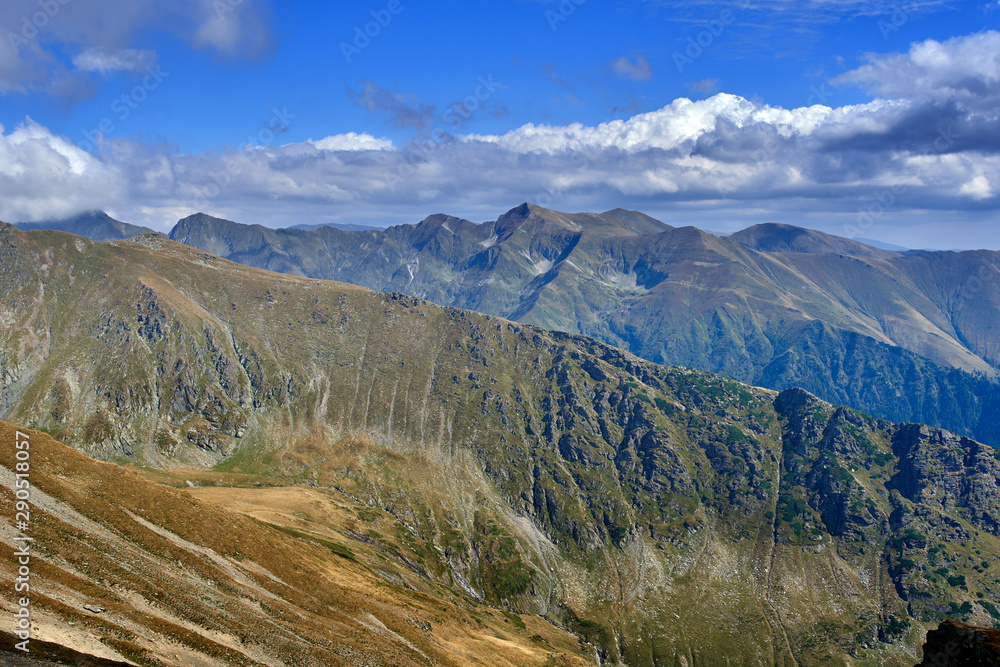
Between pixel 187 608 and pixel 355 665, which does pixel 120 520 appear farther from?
pixel 355 665

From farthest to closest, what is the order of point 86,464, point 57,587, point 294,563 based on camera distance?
point 294,563 → point 86,464 → point 57,587

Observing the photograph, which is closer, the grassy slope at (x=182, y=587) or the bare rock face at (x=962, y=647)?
the grassy slope at (x=182, y=587)

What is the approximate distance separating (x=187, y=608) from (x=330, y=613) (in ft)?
104

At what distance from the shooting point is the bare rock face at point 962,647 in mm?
93312

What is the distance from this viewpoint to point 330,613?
101 metres

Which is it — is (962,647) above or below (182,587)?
below

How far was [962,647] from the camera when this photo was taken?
320 ft

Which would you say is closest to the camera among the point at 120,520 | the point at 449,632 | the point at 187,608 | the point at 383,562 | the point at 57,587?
the point at 57,587

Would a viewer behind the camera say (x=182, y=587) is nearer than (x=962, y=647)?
Yes

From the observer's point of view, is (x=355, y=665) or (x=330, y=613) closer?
(x=355, y=665)

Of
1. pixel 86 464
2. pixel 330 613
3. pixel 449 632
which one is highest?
pixel 86 464

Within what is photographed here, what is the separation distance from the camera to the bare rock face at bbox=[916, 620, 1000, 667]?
306ft

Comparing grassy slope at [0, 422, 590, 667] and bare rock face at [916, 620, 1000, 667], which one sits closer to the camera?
grassy slope at [0, 422, 590, 667]

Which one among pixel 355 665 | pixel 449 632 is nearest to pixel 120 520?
pixel 355 665
